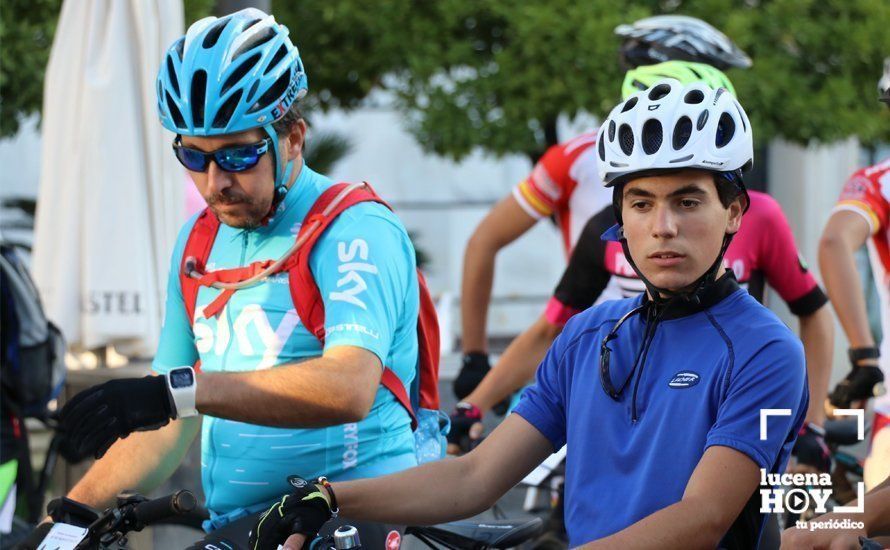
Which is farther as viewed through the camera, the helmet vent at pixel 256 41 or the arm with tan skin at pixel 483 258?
the arm with tan skin at pixel 483 258

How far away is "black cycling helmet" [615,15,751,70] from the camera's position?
17.5 feet

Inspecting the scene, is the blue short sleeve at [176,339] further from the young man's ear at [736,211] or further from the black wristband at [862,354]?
the black wristband at [862,354]

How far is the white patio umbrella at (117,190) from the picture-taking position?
278 inches

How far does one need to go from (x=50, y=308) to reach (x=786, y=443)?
505cm

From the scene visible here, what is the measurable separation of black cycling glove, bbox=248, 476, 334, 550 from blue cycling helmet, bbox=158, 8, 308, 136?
1.07 metres

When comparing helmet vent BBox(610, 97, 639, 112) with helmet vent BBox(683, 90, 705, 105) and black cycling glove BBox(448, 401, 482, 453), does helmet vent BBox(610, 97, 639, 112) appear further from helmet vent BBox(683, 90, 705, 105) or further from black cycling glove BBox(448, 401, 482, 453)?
black cycling glove BBox(448, 401, 482, 453)

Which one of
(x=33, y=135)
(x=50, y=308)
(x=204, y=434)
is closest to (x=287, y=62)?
(x=204, y=434)

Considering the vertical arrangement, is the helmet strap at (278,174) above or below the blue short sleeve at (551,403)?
above

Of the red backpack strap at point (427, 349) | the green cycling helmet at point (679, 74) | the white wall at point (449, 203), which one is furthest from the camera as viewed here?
the white wall at point (449, 203)

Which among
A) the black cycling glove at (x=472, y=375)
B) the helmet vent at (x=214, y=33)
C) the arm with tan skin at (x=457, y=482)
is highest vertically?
the helmet vent at (x=214, y=33)

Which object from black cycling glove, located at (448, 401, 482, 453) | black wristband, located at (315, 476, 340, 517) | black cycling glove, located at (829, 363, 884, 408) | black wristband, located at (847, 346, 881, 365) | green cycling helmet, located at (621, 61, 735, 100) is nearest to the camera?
black wristband, located at (315, 476, 340, 517)

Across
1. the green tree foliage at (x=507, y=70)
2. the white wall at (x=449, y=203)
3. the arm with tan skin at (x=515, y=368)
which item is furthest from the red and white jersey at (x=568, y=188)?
the white wall at (x=449, y=203)

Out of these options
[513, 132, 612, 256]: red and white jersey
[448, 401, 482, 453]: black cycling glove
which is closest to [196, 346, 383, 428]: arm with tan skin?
[448, 401, 482, 453]: black cycling glove

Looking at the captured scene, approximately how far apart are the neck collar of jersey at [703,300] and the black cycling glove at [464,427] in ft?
6.15
